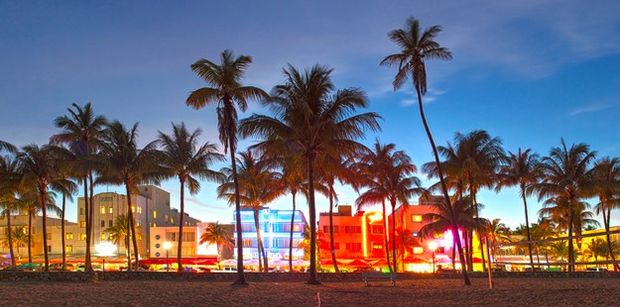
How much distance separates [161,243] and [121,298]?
78.9m

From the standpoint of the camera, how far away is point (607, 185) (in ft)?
163

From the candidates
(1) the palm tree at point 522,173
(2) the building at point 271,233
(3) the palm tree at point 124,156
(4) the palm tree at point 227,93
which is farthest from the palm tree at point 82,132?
(2) the building at point 271,233

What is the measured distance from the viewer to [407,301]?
66.2 feet

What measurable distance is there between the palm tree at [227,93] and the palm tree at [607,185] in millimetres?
34231

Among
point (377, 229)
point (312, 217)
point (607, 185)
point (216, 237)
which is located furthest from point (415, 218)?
point (312, 217)

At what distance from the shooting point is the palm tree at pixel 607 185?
49906 mm

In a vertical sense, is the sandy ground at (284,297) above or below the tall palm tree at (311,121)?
below

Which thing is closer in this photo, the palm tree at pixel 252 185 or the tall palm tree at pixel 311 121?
the tall palm tree at pixel 311 121

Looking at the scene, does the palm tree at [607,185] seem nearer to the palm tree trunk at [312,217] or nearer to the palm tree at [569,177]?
the palm tree at [569,177]

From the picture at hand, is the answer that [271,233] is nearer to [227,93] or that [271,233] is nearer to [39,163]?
[39,163]

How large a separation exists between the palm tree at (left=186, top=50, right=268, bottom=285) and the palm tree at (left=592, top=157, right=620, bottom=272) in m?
34.2

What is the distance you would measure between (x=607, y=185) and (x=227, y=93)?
3595 cm

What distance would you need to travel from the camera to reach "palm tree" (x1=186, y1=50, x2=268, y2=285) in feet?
92.4

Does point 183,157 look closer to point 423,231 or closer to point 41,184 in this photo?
point 41,184
